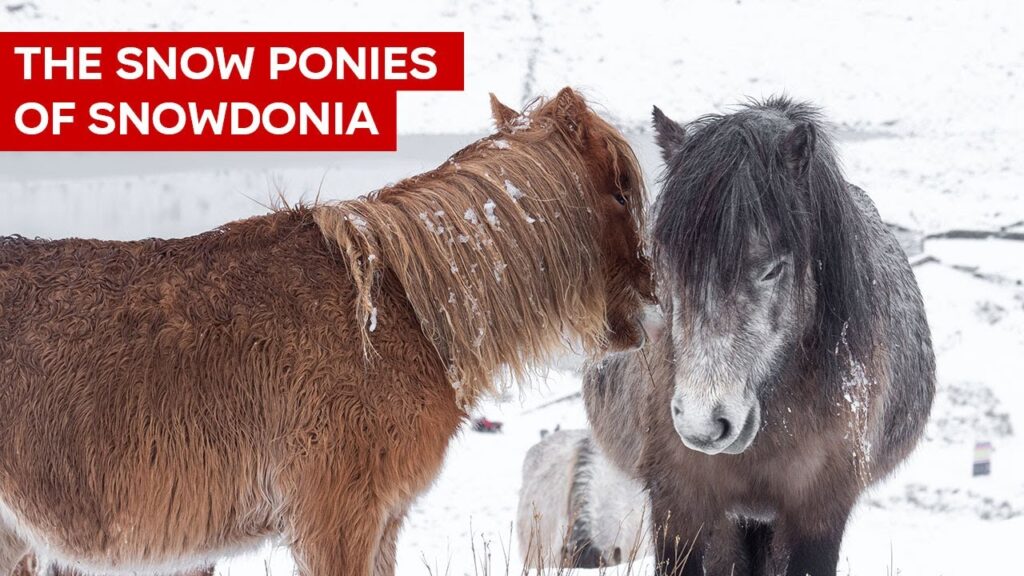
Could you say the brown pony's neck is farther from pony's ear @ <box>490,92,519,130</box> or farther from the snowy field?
the snowy field

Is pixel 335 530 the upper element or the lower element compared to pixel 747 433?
lower

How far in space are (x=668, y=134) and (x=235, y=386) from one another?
73.1 inches

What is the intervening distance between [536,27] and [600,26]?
1.92 meters

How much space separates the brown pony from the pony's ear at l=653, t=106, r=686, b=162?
107 centimetres

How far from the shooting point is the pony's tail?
3.00 metres

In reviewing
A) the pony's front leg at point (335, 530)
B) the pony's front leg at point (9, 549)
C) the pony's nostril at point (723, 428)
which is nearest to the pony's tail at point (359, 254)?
the pony's front leg at point (335, 530)

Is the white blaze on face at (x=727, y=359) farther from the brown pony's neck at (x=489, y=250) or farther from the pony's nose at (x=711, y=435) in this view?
the brown pony's neck at (x=489, y=250)

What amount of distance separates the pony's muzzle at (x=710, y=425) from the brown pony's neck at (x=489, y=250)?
43 centimetres

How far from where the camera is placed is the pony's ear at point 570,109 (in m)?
3.48

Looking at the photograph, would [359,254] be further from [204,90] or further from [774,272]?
[204,90]

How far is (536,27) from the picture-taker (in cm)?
2764

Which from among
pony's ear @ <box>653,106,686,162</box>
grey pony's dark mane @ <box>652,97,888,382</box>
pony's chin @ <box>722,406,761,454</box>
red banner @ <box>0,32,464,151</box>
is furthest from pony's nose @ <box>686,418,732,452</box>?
red banner @ <box>0,32,464,151</box>

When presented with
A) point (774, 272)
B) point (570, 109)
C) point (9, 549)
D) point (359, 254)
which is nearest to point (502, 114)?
point (570, 109)

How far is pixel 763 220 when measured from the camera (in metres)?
3.41
